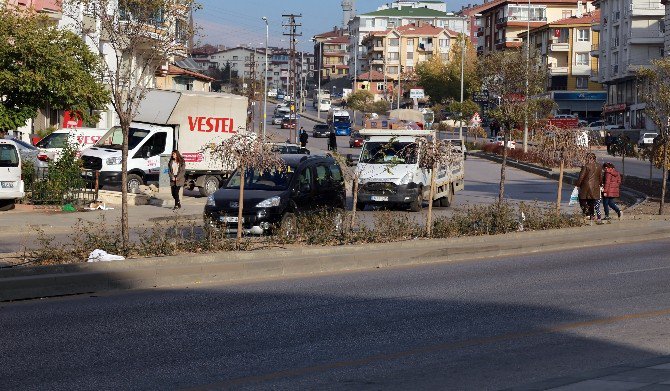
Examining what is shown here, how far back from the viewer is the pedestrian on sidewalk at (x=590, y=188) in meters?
26.6

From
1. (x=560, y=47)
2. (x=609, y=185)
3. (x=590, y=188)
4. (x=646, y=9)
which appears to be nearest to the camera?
(x=590, y=188)

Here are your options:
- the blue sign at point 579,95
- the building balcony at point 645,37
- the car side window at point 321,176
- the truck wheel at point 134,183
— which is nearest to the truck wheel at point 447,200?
the truck wheel at point 134,183

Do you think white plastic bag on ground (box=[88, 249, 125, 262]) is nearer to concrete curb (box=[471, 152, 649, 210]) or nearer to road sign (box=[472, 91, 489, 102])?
concrete curb (box=[471, 152, 649, 210])

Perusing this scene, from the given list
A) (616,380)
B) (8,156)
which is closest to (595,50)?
(8,156)

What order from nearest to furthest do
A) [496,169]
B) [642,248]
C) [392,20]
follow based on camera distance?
[642,248] → [496,169] → [392,20]

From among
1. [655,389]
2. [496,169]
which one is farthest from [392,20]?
[655,389]

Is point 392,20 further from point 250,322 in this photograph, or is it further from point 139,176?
point 250,322

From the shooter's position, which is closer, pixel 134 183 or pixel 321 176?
pixel 321 176

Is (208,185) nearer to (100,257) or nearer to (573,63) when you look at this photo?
(100,257)

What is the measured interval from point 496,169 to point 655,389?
50.6 m

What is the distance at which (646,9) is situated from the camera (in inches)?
3780

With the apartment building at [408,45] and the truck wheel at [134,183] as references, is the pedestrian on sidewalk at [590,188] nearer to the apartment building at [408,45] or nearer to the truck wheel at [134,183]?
the truck wheel at [134,183]

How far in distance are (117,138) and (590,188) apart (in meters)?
15.9

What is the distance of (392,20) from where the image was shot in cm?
19650
